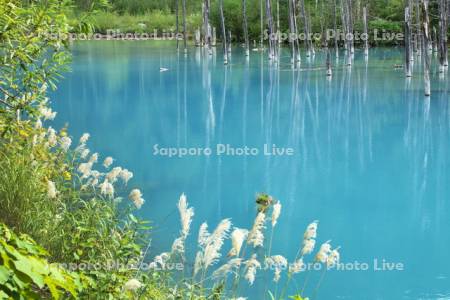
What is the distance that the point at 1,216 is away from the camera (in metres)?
5.89

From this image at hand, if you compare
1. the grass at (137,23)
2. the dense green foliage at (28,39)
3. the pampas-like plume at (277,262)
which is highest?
the grass at (137,23)

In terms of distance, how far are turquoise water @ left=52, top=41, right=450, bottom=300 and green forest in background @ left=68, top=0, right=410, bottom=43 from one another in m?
13.9

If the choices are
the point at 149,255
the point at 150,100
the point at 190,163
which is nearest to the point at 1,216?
the point at 149,255

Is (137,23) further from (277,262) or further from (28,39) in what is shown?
(277,262)

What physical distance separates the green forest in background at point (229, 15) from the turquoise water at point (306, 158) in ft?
45.7

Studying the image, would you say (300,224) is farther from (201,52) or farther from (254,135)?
(201,52)

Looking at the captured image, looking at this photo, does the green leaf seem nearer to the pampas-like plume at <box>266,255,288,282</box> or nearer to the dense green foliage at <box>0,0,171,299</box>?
the dense green foliage at <box>0,0,171,299</box>

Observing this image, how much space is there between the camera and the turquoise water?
8.10 metres

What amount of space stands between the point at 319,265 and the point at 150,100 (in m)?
15.8

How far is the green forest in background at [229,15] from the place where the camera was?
49219 mm

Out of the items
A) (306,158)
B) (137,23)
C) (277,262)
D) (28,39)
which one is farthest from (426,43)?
(137,23)

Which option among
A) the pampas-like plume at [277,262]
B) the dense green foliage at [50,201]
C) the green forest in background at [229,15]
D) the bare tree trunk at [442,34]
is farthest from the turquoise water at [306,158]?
the green forest in background at [229,15]

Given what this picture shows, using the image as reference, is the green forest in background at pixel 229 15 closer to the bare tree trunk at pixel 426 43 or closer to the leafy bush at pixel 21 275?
the bare tree trunk at pixel 426 43

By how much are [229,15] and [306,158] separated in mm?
42576
